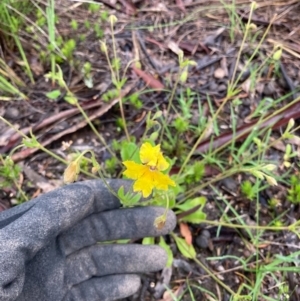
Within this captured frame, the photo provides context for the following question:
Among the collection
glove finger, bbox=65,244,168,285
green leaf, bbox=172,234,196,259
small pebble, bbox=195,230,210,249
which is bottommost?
small pebble, bbox=195,230,210,249

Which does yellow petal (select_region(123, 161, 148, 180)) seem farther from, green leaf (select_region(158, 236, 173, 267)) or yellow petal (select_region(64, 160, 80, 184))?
green leaf (select_region(158, 236, 173, 267))

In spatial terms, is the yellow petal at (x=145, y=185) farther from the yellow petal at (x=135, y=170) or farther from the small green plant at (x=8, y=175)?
the small green plant at (x=8, y=175)

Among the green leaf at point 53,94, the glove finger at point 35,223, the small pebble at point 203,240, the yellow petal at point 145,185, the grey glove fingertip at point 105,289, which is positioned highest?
the yellow petal at point 145,185

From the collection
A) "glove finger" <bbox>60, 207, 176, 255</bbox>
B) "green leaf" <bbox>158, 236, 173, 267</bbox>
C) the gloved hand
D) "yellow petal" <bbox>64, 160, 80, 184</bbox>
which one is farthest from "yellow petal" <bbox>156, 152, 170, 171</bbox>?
"green leaf" <bbox>158, 236, 173, 267</bbox>

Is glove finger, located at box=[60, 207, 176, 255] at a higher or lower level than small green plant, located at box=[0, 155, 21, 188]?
lower

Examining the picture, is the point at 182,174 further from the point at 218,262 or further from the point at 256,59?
the point at 256,59

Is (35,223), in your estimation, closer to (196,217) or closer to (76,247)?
(76,247)

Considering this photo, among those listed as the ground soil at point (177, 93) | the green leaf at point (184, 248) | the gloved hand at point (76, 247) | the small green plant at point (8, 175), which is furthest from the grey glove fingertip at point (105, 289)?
the small green plant at point (8, 175)

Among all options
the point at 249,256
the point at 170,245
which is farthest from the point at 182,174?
the point at 249,256
